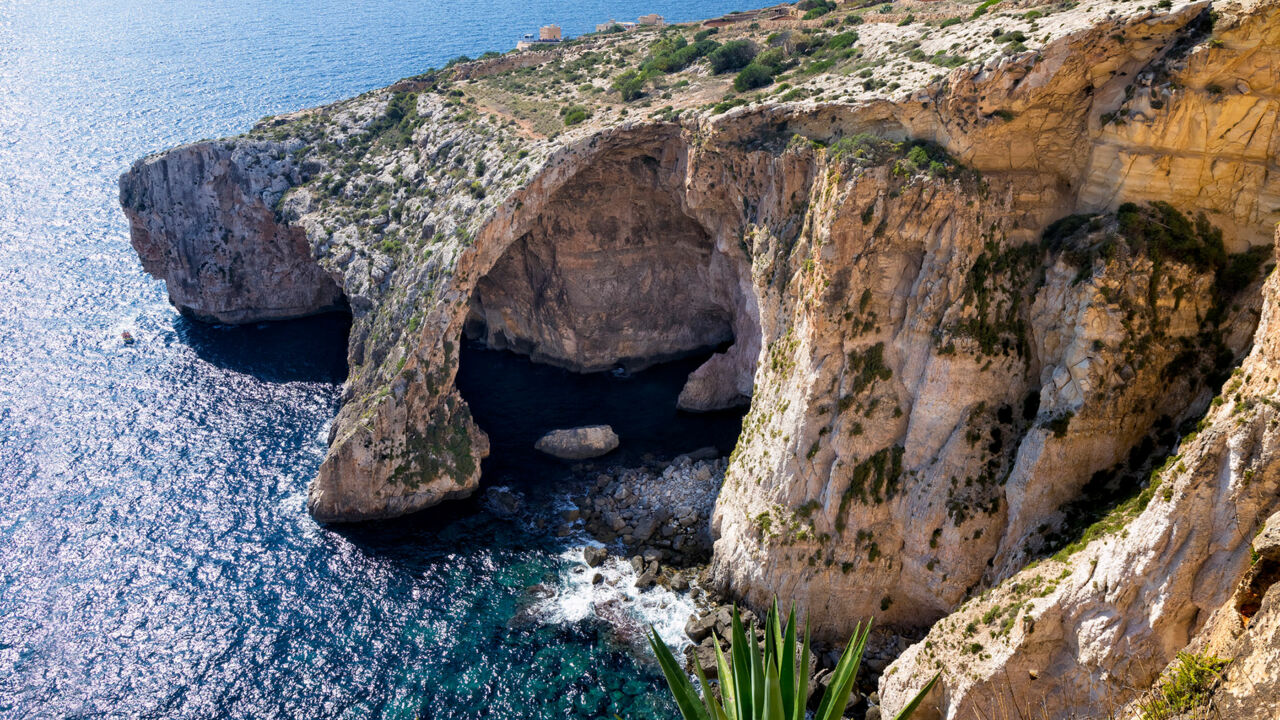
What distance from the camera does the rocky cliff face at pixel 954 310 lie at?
97.2 ft

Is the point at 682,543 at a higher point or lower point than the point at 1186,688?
lower

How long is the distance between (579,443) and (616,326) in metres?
13.5

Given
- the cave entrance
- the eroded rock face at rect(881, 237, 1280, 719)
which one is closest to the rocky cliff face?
the eroded rock face at rect(881, 237, 1280, 719)

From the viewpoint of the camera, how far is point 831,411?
3947 cm

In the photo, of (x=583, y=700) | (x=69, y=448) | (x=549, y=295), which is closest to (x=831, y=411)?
(x=583, y=700)

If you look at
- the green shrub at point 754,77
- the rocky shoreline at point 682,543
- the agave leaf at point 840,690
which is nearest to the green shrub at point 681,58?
the green shrub at point 754,77

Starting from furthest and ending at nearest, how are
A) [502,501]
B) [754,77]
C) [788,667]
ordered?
[754,77]
[502,501]
[788,667]

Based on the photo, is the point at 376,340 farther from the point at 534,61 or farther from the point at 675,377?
the point at 534,61

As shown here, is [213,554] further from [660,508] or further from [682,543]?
[682,543]

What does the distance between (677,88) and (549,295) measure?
1792 centimetres

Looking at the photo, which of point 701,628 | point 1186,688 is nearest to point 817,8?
point 701,628

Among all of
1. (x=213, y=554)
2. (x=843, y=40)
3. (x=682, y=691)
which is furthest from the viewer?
(x=843, y=40)

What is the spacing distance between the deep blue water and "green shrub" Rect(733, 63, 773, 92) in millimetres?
27957

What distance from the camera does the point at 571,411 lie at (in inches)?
2462
